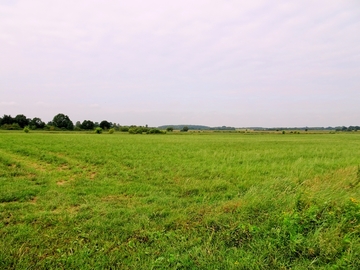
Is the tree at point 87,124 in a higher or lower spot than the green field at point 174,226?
higher

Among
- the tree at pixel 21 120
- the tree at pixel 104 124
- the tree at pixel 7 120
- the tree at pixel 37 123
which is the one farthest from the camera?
the tree at pixel 104 124

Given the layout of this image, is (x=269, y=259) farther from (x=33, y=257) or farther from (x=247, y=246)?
(x=33, y=257)

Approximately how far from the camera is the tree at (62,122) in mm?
106188

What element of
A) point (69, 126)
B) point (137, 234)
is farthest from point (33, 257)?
point (69, 126)

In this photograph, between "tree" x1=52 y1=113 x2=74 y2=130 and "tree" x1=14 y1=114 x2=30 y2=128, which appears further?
"tree" x1=52 y1=113 x2=74 y2=130

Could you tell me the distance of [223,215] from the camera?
5.07 metres

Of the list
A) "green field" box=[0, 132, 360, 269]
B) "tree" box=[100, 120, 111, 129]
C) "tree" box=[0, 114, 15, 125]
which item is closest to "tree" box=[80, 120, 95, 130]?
"tree" box=[100, 120, 111, 129]

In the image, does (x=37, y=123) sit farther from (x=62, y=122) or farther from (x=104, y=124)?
(x=104, y=124)

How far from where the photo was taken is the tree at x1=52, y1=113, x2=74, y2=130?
348 ft

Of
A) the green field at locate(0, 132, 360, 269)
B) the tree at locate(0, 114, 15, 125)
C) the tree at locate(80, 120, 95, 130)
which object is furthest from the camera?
the tree at locate(80, 120, 95, 130)

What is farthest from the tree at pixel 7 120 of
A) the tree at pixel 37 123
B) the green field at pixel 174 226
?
the green field at pixel 174 226

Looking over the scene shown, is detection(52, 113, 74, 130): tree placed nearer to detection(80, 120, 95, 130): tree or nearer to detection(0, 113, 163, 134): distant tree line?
detection(0, 113, 163, 134): distant tree line

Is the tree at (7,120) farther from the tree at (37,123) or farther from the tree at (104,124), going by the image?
the tree at (104,124)

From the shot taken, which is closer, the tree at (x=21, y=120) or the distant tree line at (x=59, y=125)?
the distant tree line at (x=59, y=125)
